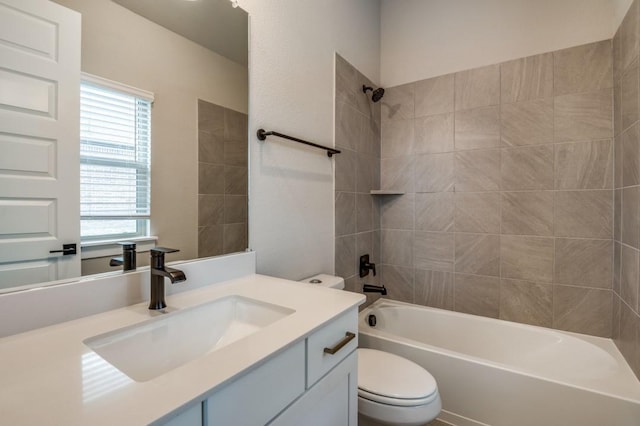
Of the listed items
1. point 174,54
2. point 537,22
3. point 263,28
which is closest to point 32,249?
point 174,54

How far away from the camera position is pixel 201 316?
3.00ft

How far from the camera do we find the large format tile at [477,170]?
204 cm

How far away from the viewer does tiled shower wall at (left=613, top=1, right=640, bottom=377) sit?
1355mm

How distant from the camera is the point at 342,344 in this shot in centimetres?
86

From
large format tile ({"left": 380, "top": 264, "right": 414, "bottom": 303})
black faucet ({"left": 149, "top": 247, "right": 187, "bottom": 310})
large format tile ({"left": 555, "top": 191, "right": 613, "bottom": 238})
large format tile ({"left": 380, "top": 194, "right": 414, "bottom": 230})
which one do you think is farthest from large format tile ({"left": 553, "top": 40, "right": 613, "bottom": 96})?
black faucet ({"left": 149, "top": 247, "right": 187, "bottom": 310})

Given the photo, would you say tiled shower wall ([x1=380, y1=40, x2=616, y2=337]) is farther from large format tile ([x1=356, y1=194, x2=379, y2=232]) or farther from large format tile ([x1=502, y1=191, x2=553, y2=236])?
large format tile ([x1=356, y1=194, x2=379, y2=232])

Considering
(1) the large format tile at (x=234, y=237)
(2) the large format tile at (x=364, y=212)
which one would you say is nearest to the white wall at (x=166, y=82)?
(1) the large format tile at (x=234, y=237)

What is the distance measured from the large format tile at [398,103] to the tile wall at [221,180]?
1457 mm

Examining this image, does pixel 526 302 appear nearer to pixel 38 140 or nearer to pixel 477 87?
pixel 477 87

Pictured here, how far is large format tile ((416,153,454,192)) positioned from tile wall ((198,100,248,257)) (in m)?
1.52

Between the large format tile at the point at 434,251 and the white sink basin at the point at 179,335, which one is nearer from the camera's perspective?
the white sink basin at the point at 179,335

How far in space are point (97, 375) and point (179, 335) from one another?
32 centimetres

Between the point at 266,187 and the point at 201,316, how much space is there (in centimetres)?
67

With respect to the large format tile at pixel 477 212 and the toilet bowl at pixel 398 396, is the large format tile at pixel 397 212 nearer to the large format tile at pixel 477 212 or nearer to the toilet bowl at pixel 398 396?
the large format tile at pixel 477 212
